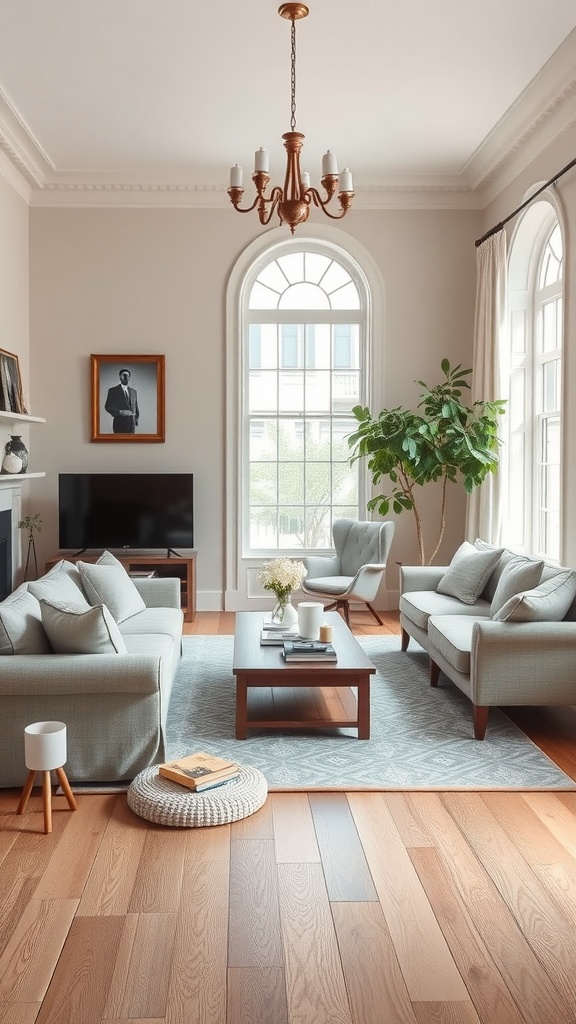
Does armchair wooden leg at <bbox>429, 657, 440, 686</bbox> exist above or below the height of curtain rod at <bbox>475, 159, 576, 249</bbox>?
below

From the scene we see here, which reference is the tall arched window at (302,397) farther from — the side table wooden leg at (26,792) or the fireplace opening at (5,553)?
the side table wooden leg at (26,792)

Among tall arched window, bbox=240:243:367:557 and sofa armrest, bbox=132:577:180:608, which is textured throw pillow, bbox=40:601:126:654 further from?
tall arched window, bbox=240:243:367:557

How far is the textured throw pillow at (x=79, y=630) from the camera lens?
347cm

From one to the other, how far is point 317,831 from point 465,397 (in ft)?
16.6

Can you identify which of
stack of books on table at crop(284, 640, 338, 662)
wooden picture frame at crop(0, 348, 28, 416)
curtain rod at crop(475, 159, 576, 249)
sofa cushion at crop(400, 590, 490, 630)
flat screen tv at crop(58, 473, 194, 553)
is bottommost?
stack of books on table at crop(284, 640, 338, 662)

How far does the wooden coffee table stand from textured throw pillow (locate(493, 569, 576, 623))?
2.37ft

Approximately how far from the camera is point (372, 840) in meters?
3.00

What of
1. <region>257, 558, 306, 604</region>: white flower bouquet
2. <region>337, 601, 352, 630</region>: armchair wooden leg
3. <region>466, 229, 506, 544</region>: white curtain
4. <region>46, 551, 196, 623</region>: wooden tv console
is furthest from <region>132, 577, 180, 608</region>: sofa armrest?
<region>466, 229, 506, 544</region>: white curtain

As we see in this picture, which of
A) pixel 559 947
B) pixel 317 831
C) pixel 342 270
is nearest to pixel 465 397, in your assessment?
pixel 342 270

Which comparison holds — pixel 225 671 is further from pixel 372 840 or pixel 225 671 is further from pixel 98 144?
pixel 98 144

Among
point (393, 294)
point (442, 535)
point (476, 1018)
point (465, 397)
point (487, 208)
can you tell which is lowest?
point (476, 1018)

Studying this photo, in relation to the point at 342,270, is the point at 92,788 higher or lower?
lower

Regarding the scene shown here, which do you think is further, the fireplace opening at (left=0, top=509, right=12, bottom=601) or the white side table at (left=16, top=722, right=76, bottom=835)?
the fireplace opening at (left=0, top=509, right=12, bottom=601)

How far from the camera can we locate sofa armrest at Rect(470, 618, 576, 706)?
13.1 ft
